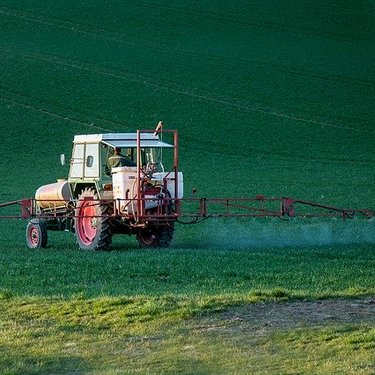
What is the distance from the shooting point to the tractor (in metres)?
24.5

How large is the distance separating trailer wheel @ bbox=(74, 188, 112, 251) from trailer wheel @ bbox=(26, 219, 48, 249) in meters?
0.83

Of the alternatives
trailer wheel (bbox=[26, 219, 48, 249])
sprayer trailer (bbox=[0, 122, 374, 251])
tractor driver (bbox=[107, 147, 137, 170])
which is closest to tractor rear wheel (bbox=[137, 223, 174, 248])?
sprayer trailer (bbox=[0, 122, 374, 251])

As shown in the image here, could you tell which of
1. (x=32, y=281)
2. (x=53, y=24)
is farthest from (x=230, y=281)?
(x=53, y=24)

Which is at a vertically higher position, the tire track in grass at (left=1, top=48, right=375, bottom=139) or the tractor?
the tire track in grass at (left=1, top=48, right=375, bottom=139)

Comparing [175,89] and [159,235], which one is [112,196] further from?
[175,89]

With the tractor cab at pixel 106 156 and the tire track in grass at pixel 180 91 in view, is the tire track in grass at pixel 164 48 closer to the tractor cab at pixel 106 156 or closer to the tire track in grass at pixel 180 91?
the tire track in grass at pixel 180 91

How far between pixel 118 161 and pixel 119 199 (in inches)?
62.6

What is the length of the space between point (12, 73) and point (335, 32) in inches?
791

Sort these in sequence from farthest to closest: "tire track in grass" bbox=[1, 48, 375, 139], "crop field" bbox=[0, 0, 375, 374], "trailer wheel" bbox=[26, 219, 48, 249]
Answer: "tire track in grass" bbox=[1, 48, 375, 139], "trailer wheel" bbox=[26, 219, 48, 249], "crop field" bbox=[0, 0, 375, 374]

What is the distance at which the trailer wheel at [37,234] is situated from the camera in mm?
26469

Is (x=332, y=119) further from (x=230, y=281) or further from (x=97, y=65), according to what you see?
(x=230, y=281)

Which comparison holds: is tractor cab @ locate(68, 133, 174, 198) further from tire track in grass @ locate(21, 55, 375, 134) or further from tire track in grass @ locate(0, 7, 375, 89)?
tire track in grass @ locate(0, 7, 375, 89)

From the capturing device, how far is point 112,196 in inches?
1003

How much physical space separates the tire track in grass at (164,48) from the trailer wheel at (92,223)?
3822cm
